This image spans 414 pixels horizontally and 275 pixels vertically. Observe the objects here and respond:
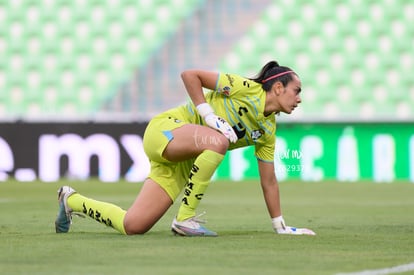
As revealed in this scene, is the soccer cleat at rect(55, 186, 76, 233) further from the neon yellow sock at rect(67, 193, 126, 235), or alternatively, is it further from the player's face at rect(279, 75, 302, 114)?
the player's face at rect(279, 75, 302, 114)

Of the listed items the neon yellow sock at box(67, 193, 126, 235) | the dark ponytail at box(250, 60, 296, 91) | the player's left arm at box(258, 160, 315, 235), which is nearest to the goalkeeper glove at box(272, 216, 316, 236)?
the player's left arm at box(258, 160, 315, 235)

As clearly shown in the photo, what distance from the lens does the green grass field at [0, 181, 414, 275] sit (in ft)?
14.8

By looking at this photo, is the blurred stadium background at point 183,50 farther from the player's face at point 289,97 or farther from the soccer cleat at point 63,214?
the player's face at point 289,97

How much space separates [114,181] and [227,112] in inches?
325

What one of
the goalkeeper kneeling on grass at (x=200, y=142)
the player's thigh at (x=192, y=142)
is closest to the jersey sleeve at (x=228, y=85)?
the goalkeeper kneeling on grass at (x=200, y=142)

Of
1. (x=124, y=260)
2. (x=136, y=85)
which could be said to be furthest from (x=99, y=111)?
(x=124, y=260)

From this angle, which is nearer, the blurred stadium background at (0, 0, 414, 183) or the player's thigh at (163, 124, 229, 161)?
the player's thigh at (163, 124, 229, 161)

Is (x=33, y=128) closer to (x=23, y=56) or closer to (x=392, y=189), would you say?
(x=23, y=56)

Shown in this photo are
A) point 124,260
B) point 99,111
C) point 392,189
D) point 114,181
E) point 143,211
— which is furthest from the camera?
point 99,111

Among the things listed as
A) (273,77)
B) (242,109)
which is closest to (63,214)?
(242,109)

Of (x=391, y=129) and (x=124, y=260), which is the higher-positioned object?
(x=124, y=260)

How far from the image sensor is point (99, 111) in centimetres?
1617

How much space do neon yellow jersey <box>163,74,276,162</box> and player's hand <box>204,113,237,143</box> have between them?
184 millimetres

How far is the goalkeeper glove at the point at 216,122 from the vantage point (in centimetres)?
581
